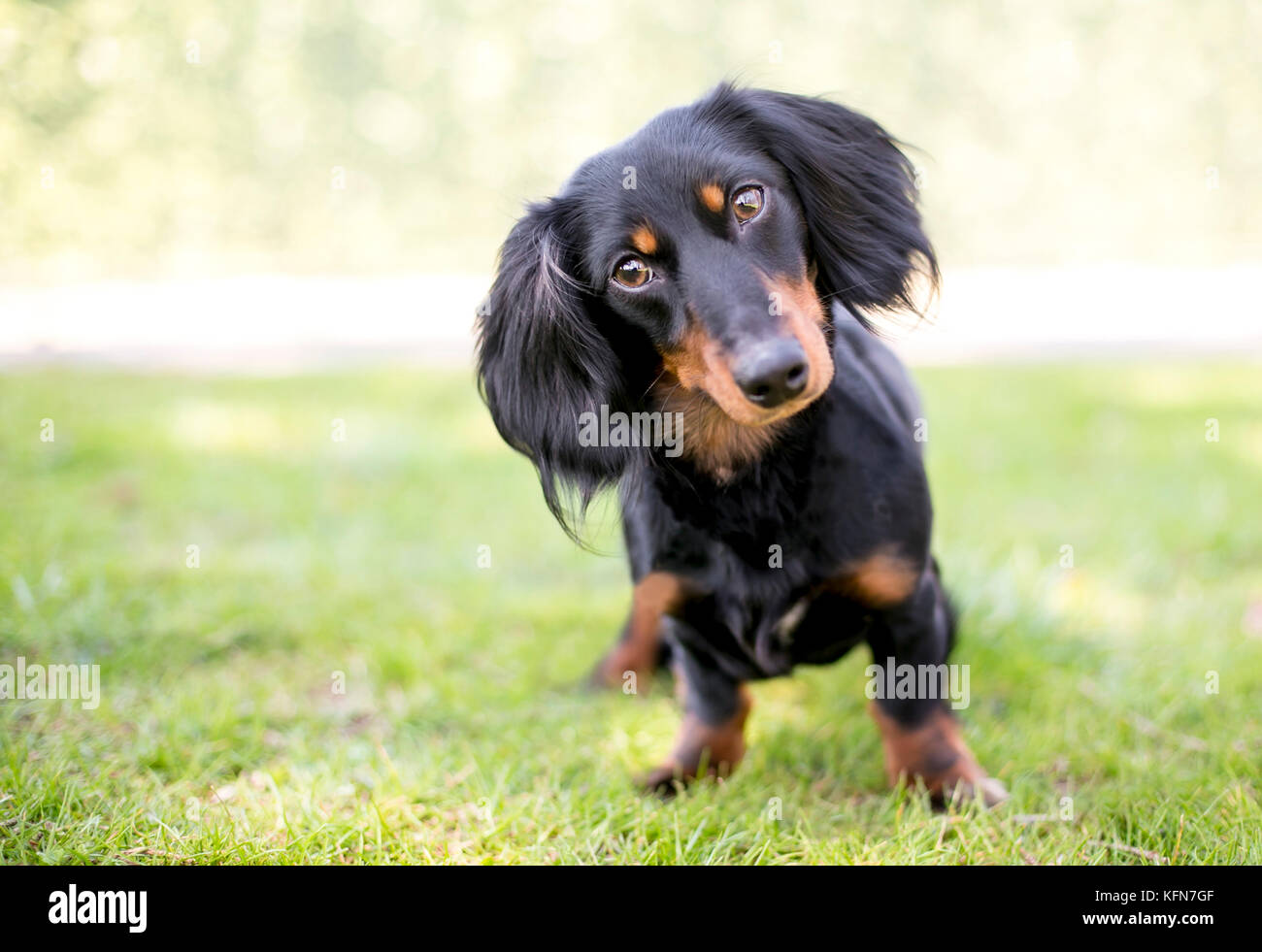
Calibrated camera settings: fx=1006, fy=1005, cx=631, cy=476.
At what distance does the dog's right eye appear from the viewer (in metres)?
1.91

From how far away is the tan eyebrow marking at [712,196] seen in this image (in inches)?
73.1

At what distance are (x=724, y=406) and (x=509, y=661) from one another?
4.92 ft

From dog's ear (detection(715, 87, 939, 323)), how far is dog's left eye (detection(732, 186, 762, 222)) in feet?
0.51

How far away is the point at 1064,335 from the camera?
702cm

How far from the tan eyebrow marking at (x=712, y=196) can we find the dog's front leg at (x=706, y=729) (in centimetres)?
102

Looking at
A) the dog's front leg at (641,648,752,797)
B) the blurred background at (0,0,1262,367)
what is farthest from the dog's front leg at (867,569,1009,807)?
the blurred background at (0,0,1262,367)

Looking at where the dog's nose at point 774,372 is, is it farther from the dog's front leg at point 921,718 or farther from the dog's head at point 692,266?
the dog's front leg at point 921,718

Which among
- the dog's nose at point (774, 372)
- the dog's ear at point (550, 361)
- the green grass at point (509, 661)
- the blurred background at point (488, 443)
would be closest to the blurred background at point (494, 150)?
the blurred background at point (488, 443)

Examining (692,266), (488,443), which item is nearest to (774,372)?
(692,266)

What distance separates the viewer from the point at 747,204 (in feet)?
6.30

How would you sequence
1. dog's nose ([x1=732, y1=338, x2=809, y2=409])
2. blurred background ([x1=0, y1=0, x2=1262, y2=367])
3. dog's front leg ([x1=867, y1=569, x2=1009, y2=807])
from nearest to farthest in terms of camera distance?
dog's nose ([x1=732, y1=338, x2=809, y2=409]), dog's front leg ([x1=867, y1=569, x2=1009, y2=807]), blurred background ([x1=0, y1=0, x2=1262, y2=367])

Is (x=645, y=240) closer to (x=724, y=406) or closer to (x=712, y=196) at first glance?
(x=712, y=196)

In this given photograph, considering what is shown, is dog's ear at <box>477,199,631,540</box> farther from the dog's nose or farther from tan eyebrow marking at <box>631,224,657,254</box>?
the dog's nose
